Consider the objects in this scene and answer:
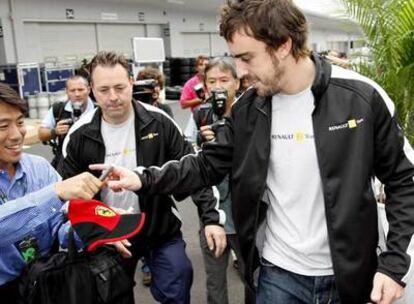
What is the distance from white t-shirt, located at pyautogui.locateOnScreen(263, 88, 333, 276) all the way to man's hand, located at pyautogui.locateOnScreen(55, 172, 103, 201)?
66cm

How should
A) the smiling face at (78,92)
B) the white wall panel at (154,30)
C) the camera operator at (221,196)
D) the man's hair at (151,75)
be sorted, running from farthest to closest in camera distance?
the white wall panel at (154,30) < the man's hair at (151,75) < the smiling face at (78,92) < the camera operator at (221,196)

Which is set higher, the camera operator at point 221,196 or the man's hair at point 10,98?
the man's hair at point 10,98

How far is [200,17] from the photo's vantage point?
990 inches

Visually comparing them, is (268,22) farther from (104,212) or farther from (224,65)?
(224,65)

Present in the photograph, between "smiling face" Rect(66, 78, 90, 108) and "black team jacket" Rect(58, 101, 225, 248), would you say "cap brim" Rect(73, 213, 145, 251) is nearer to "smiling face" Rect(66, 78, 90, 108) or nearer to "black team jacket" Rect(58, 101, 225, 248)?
"black team jacket" Rect(58, 101, 225, 248)

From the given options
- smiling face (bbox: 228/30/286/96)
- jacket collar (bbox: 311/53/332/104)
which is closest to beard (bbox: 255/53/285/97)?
smiling face (bbox: 228/30/286/96)

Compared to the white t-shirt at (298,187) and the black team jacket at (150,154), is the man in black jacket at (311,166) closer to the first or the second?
the white t-shirt at (298,187)

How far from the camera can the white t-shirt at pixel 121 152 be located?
2492 mm

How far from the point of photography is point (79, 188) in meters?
1.77

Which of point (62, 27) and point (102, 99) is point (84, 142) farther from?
point (62, 27)

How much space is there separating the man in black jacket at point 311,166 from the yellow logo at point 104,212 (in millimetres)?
149

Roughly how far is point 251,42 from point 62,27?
16.4m

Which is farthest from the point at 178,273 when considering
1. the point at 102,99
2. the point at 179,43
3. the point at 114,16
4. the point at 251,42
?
the point at 179,43

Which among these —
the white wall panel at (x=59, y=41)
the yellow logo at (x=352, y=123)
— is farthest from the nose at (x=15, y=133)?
the white wall panel at (x=59, y=41)
